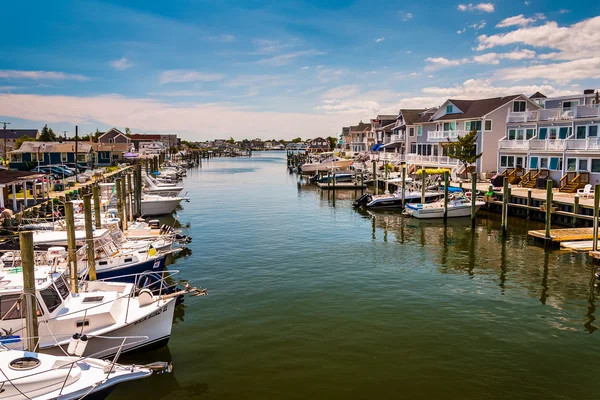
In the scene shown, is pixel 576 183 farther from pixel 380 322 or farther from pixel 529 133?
pixel 380 322

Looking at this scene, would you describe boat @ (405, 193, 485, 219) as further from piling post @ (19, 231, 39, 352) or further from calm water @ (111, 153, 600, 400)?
piling post @ (19, 231, 39, 352)

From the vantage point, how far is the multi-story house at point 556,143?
42.6 metres

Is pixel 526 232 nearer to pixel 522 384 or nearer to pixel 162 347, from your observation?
pixel 522 384

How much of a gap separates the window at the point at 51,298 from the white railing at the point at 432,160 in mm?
54011

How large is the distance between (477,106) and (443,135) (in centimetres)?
574

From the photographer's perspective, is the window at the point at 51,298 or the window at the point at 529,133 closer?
the window at the point at 51,298

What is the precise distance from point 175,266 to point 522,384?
19744 millimetres

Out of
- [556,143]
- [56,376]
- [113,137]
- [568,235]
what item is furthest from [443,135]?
[113,137]

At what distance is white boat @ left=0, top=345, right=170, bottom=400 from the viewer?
35.2 feet

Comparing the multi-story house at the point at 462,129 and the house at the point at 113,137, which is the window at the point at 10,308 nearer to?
the multi-story house at the point at 462,129

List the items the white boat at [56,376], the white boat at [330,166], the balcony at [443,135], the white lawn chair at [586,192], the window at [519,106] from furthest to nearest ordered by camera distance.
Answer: the white boat at [330,166] < the balcony at [443,135] < the window at [519,106] < the white lawn chair at [586,192] < the white boat at [56,376]

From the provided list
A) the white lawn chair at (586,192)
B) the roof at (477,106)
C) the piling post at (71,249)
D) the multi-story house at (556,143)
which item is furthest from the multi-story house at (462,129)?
the piling post at (71,249)

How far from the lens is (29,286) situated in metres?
13.2

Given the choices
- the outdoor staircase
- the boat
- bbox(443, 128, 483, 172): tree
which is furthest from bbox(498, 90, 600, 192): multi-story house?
the boat
